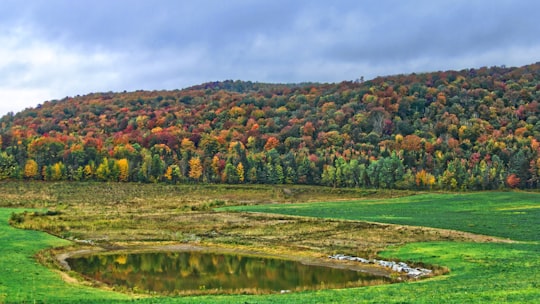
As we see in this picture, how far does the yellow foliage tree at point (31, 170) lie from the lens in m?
139

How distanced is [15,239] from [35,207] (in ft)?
134

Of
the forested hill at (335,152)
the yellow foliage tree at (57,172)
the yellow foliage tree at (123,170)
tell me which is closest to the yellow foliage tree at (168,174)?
the forested hill at (335,152)

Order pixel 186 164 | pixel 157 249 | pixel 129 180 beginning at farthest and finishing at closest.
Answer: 1. pixel 186 164
2. pixel 129 180
3. pixel 157 249

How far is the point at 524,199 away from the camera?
276 feet

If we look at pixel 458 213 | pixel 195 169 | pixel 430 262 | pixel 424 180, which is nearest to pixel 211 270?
pixel 430 262

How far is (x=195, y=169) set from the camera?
489 feet

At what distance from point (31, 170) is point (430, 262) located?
126 metres

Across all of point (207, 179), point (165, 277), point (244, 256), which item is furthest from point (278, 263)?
point (207, 179)

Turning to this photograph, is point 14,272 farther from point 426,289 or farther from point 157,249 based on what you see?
point 426,289

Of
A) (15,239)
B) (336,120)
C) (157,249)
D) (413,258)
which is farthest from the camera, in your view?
(336,120)

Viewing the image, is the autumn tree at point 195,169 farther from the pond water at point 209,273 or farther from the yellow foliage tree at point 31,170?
the pond water at point 209,273

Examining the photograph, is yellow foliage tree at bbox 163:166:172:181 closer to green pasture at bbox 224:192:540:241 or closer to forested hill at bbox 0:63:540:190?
forested hill at bbox 0:63:540:190

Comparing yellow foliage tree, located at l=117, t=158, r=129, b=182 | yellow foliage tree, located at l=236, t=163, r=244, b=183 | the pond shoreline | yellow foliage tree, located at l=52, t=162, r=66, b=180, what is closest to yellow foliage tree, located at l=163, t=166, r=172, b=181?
yellow foliage tree, located at l=117, t=158, r=129, b=182

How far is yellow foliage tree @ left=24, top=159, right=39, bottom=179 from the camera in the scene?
13875 centimetres
